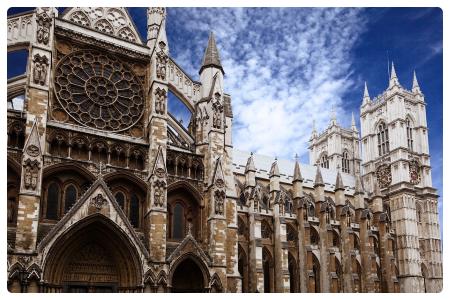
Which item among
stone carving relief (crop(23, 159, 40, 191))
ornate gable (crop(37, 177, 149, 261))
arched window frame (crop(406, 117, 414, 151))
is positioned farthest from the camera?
arched window frame (crop(406, 117, 414, 151))

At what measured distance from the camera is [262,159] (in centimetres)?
4772

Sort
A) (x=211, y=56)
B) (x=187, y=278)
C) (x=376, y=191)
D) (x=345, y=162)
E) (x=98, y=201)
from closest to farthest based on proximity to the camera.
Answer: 1. (x=98, y=201)
2. (x=187, y=278)
3. (x=211, y=56)
4. (x=376, y=191)
5. (x=345, y=162)

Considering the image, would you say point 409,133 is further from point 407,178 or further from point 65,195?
point 65,195

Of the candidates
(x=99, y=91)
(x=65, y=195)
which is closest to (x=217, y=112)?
(x=99, y=91)

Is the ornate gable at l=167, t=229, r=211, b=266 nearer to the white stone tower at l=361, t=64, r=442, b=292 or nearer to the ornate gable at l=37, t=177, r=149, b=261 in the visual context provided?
the ornate gable at l=37, t=177, r=149, b=261

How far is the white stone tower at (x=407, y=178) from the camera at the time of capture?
1753 inches

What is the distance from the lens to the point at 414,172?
1868 inches

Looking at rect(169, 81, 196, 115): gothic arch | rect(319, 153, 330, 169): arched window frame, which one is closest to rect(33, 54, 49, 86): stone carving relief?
rect(169, 81, 196, 115): gothic arch

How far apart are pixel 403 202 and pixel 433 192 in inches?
161

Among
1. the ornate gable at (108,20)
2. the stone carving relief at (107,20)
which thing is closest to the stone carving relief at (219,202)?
the ornate gable at (108,20)

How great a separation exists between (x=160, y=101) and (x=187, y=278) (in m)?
8.19

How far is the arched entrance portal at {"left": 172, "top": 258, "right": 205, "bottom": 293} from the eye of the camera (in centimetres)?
2184

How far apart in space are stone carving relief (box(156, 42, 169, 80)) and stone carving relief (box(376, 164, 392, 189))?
3123 cm
